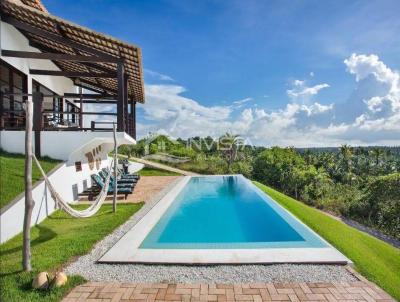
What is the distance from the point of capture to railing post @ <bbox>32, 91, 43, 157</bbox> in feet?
26.3

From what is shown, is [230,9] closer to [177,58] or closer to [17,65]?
[17,65]

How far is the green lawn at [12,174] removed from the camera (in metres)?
6.05

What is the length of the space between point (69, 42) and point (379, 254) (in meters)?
9.37

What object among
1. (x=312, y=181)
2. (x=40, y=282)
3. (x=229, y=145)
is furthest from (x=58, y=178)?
(x=229, y=145)

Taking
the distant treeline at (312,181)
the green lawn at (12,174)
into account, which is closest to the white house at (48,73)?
the green lawn at (12,174)

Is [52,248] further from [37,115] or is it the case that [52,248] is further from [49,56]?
[49,56]

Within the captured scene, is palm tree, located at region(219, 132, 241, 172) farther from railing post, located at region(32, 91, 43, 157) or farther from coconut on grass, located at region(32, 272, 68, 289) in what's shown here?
coconut on grass, located at region(32, 272, 68, 289)

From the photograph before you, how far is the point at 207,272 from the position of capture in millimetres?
4574

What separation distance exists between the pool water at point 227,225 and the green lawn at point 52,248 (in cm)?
114

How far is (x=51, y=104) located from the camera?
12.9 meters

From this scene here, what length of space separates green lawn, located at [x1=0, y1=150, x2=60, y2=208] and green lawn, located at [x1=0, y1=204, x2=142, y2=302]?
2.82 feet

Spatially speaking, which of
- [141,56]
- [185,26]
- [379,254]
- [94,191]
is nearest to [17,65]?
[141,56]

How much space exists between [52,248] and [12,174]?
2480 millimetres

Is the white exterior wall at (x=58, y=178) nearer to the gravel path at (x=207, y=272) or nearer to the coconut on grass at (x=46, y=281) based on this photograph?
the gravel path at (x=207, y=272)
